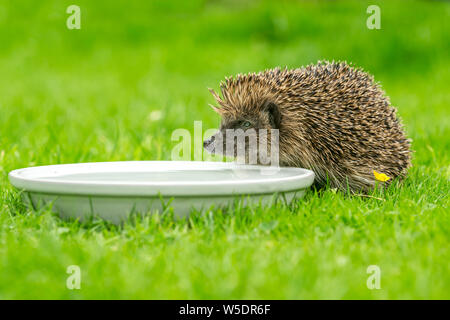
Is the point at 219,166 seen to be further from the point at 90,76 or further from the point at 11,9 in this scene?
the point at 11,9

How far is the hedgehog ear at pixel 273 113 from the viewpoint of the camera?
436 cm

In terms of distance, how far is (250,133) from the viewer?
4.39 meters

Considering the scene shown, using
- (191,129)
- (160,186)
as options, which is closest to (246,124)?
(160,186)

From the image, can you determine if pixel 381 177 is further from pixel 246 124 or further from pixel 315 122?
pixel 246 124

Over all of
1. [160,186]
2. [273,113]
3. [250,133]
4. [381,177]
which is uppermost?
[273,113]

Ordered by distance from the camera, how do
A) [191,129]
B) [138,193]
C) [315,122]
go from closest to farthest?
[138,193], [315,122], [191,129]

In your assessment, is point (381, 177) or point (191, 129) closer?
point (381, 177)

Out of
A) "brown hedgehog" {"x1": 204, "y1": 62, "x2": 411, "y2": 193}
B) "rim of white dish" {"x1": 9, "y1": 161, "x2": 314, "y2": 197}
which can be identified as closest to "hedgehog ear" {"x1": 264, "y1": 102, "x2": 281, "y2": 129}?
"brown hedgehog" {"x1": 204, "y1": 62, "x2": 411, "y2": 193}

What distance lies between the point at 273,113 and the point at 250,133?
0.74 feet

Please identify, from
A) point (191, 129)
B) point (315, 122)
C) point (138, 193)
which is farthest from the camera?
point (191, 129)

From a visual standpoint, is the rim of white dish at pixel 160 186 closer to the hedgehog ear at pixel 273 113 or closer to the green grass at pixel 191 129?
the green grass at pixel 191 129

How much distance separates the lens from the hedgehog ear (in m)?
4.36

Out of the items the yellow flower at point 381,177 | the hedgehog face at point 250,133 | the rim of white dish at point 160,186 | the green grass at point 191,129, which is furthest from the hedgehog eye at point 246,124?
the yellow flower at point 381,177
